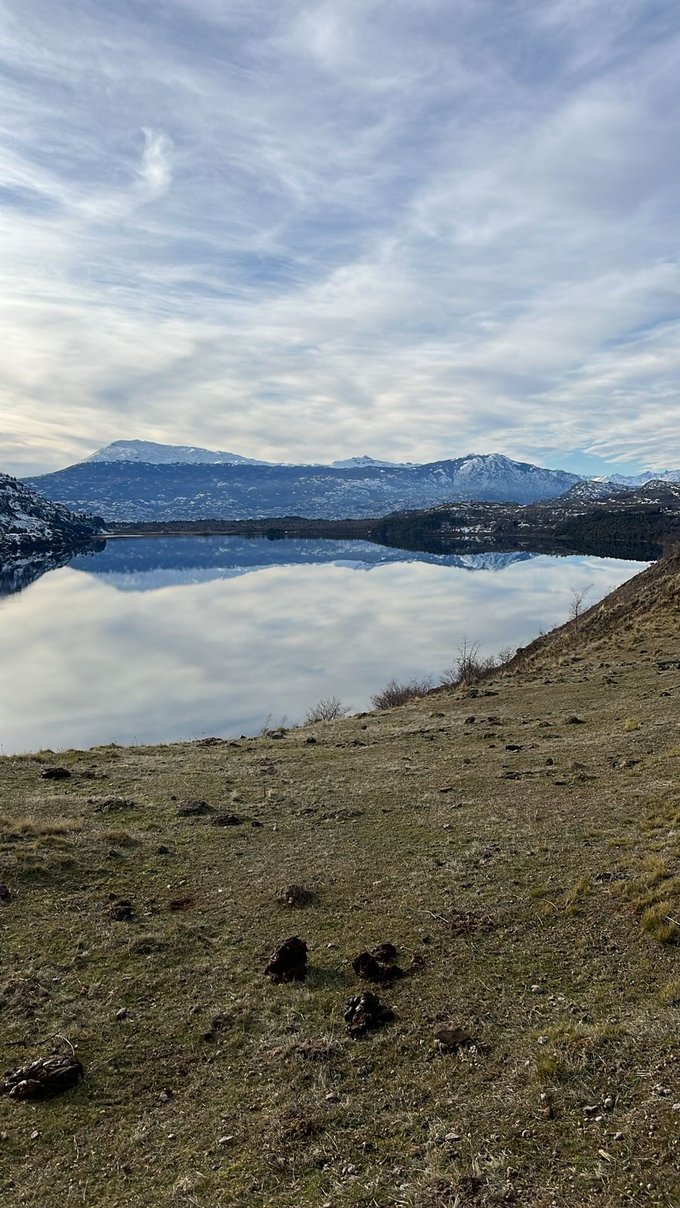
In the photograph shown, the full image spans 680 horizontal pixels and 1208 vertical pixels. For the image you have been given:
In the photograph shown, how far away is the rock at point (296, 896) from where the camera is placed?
12055 mm

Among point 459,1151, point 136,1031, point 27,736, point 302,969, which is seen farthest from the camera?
point 27,736

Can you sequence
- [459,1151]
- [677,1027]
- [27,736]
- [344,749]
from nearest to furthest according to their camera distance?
[459,1151] → [677,1027] → [344,749] → [27,736]

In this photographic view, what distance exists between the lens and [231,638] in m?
74.4

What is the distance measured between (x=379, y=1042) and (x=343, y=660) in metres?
55.4

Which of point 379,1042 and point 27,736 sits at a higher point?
point 379,1042

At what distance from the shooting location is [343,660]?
63.6m

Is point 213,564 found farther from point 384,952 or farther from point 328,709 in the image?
point 384,952

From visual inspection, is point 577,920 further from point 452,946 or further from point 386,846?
point 386,846

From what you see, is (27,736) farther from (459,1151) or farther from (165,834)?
(459,1151)

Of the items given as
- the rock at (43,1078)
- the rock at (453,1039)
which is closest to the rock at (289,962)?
the rock at (453,1039)

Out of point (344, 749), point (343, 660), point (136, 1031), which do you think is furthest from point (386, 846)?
point (343, 660)

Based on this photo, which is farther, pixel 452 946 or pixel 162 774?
pixel 162 774

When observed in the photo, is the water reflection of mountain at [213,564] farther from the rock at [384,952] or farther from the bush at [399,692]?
the rock at [384,952]

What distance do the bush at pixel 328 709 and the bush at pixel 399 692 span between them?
97.2 inches
